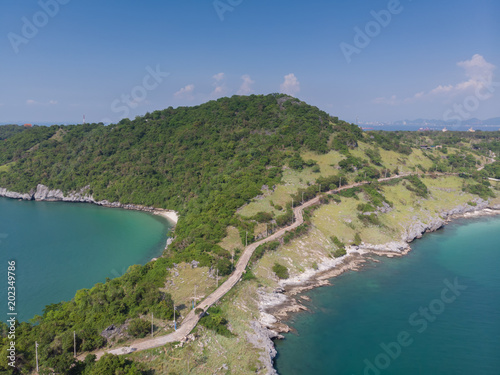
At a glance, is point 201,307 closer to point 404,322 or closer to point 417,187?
point 404,322

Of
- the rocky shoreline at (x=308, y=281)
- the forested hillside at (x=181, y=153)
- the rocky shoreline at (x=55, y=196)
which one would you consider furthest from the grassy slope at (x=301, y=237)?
the rocky shoreline at (x=55, y=196)

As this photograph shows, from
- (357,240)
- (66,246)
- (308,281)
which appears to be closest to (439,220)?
(357,240)

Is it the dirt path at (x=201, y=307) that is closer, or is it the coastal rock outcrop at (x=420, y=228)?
the dirt path at (x=201, y=307)

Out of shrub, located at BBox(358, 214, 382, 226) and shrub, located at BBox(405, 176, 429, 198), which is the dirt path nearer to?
shrub, located at BBox(358, 214, 382, 226)

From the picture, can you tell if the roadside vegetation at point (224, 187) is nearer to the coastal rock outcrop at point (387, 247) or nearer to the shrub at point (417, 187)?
the shrub at point (417, 187)

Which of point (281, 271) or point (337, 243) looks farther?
point (337, 243)
